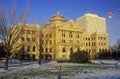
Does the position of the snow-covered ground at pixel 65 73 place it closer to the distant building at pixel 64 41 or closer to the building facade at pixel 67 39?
the distant building at pixel 64 41

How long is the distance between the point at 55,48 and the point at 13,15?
60.3 meters

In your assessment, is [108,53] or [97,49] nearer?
[108,53]

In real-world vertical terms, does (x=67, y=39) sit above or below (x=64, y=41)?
above

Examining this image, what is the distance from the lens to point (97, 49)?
325ft

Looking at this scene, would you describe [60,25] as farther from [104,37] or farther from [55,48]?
[104,37]

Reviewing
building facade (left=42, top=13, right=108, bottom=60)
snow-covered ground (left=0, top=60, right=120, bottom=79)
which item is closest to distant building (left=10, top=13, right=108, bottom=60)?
building facade (left=42, top=13, right=108, bottom=60)

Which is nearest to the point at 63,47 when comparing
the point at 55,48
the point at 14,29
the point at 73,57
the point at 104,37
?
the point at 55,48

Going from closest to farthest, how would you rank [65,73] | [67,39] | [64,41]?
1. [65,73]
2. [64,41]
3. [67,39]

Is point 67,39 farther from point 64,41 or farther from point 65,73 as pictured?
point 65,73

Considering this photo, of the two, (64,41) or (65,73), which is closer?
(65,73)

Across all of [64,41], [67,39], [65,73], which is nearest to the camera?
[65,73]

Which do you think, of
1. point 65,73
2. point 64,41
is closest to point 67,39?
point 64,41

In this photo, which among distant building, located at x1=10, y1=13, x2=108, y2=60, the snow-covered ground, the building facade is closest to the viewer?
the snow-covered ground

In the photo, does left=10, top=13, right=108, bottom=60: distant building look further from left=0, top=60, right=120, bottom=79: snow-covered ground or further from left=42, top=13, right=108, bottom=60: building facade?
left=0, top=60, right=120, bottom=79: snow-covered ground
